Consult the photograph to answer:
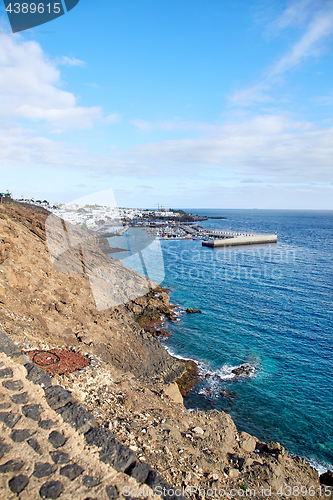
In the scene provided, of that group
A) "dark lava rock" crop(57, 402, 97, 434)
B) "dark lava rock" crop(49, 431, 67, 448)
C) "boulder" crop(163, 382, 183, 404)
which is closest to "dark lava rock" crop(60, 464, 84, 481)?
"dark lava rock" crop(49, 431, 67, 448)

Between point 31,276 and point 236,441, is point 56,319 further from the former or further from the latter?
point 236,441

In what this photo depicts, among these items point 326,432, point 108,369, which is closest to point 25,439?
point 108,369

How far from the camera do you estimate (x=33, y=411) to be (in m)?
7.20

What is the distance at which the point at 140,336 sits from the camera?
62.4 ft

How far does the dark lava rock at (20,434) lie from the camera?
637cm

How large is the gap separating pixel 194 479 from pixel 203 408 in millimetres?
8522

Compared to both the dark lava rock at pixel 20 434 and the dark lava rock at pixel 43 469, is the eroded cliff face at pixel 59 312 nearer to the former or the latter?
the dark lava rock at pixel 20 434

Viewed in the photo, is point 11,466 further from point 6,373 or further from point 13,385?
point 6,373

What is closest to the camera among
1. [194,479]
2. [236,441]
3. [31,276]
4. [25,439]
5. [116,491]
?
[116,491]

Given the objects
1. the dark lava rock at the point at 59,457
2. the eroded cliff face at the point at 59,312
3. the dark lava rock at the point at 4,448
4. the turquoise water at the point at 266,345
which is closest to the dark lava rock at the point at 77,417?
the dark lava rock at the point at 59,457

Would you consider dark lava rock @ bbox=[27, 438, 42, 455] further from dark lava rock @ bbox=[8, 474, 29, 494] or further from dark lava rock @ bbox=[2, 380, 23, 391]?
dark lava rock @ bbox=[2, 380, 23, 391]

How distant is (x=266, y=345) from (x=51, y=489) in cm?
2134

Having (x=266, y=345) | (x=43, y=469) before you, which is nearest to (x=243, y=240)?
(x=266, y=345)

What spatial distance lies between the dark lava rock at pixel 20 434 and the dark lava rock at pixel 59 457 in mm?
733
